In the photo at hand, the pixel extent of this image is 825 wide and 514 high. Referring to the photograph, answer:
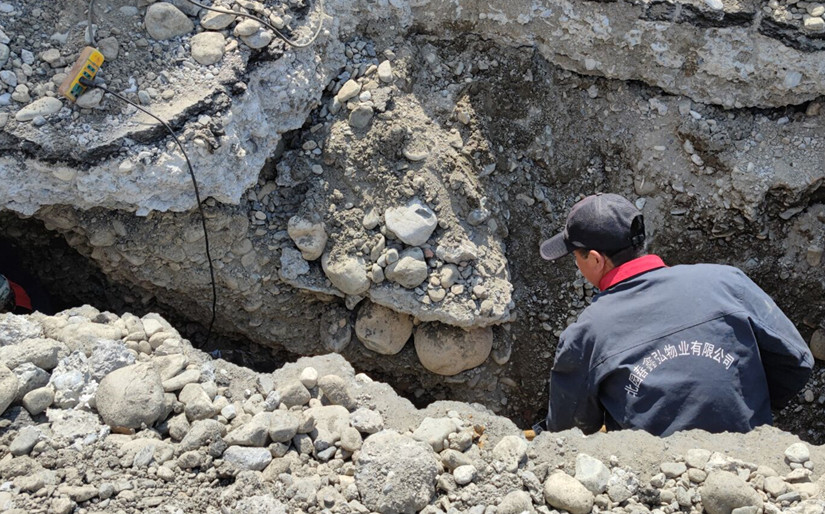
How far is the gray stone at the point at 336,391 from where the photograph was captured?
7.48 ft

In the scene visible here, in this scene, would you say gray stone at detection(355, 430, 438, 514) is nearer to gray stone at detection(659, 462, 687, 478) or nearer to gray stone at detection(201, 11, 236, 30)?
gray stone at detection(659, 462, 687, 478)

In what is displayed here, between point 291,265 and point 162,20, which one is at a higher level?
point 162,20

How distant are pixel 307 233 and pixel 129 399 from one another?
46.6 inches

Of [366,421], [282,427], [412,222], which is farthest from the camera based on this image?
[412,222]

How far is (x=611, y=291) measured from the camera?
246 centimetres

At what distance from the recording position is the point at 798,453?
2.05m

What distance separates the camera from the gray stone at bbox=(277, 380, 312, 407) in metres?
2.28

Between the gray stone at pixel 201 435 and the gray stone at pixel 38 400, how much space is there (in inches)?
16.2

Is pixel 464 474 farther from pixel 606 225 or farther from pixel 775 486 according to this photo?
pixel 606 225

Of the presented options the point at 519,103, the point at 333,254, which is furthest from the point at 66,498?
the point at 519,103

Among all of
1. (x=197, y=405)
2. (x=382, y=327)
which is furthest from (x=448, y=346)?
(x=197, y=405)

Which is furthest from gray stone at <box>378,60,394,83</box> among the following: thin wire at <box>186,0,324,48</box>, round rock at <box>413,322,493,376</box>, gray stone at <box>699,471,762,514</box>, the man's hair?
gray stone at <box>699,471,762,514</box>

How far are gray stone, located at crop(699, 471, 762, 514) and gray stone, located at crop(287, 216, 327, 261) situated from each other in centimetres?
179

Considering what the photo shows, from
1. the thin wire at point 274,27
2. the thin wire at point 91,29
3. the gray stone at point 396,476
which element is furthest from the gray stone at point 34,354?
the thin wire at point 274,27
